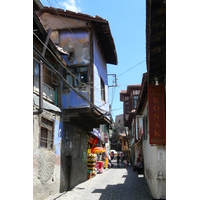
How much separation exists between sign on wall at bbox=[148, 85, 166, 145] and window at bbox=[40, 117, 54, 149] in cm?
465

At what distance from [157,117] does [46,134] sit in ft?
17.0

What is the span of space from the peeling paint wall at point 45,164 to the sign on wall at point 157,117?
4.26 m

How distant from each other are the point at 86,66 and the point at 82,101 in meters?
2.01

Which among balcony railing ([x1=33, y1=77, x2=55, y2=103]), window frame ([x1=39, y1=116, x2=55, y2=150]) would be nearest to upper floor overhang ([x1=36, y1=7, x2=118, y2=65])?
balcony railing ([x1=33, y1=77, x2=55, y2=103])

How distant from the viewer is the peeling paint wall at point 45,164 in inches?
364

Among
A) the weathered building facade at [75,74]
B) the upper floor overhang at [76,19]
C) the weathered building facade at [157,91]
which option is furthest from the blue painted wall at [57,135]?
the upper floor overhang at [76,19]

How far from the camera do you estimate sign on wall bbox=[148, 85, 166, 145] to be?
761cm

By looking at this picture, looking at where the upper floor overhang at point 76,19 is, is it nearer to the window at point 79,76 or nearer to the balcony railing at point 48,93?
the window at point 79,76

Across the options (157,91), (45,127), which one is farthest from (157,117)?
(45,127)

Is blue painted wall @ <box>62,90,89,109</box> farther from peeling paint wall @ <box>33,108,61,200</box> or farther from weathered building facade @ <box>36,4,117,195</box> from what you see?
peeling paint wall @ <box>33,108,61,200</box>

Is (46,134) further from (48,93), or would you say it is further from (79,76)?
(79,76)
